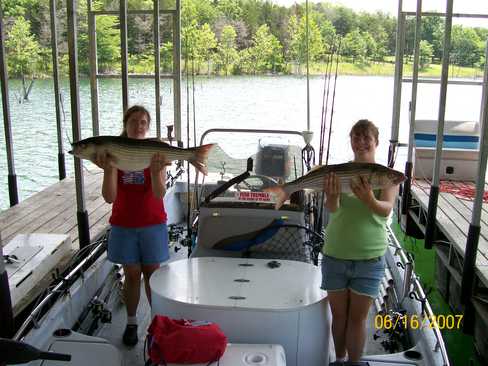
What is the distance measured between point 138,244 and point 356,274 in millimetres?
1266

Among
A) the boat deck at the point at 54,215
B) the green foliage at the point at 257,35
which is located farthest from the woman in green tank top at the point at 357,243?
the green foliage at the point at 257,35

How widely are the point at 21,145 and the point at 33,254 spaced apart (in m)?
9.62

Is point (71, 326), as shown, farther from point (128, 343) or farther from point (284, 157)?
point (284, 157)

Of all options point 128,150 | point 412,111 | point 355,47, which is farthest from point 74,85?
point 412,111

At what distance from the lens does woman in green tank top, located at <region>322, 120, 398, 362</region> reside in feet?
8.61

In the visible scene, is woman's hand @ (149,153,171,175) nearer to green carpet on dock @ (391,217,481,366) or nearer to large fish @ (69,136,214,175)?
large fish @ (69,136,214,175)

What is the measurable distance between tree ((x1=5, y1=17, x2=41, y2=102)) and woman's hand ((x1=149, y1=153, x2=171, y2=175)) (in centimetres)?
1089

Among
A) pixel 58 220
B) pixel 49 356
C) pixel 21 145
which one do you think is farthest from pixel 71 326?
pixel 21 145

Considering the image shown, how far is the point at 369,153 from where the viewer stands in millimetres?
2641

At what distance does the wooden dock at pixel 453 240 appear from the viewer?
16.1 feet

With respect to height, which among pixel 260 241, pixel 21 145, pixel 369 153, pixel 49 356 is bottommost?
pixel 21 145

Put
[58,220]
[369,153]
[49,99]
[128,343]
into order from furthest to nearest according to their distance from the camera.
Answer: [49,99], [58,220], [128,343], [369,153]

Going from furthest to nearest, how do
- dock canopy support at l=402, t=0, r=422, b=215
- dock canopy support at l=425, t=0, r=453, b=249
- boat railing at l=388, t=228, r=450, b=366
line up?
dock canopy support at l=402, t=0, r=422, b=215 < dock canopy support at l=425, t=0, r=453, b=249 < boat railing at l=388, t=228, r=450, b=366
